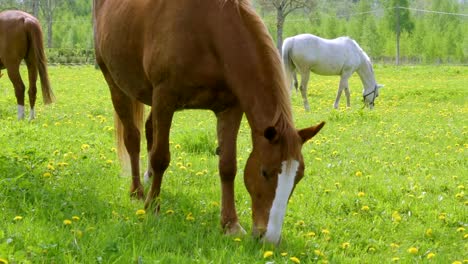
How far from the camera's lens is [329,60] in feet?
49.3

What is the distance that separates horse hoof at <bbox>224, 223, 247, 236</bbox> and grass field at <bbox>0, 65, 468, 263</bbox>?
0.09 meters

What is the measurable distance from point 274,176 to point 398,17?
60831mm

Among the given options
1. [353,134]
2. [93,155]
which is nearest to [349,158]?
[353,134]

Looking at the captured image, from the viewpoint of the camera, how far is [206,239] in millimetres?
3570

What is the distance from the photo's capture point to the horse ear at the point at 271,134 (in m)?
3.16

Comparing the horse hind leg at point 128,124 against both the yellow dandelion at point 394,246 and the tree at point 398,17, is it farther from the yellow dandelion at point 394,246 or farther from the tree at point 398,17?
the tree at point 398,17

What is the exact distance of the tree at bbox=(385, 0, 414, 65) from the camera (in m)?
59.6

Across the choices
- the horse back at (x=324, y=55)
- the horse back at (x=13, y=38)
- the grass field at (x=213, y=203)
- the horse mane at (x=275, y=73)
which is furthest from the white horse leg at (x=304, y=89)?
the horse mane at (x=275, y=73)

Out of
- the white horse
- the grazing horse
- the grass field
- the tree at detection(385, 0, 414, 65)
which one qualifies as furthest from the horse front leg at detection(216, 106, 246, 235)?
the tree at detection(385, 0, 414, 65)

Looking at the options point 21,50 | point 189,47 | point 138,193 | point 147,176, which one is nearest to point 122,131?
point 147,176

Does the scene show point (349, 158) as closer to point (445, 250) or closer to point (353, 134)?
point (353, 134)

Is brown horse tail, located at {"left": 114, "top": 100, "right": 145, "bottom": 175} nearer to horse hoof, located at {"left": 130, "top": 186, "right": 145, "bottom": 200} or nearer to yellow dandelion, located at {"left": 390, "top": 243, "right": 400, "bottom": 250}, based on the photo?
horse hoof, located at {"left": 130, "top": 186, "right": 145, "bottom": 200}

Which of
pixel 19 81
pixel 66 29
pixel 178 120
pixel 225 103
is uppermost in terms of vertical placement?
pixel 225 103

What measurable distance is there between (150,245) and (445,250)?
85.5 inches
